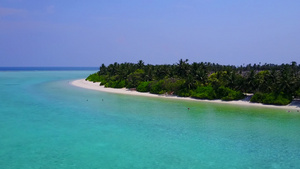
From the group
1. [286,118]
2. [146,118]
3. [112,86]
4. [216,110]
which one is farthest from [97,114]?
[112,86]

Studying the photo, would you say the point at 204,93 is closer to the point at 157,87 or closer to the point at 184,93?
the point at 184,93

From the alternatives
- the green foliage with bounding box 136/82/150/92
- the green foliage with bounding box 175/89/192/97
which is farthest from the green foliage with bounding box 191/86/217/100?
the green foliage with bounding box 136/82/150/92

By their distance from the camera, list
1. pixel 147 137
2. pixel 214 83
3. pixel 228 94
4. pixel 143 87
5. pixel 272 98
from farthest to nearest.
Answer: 1. pixel 143 87
2. pixel 214 83
3. pixel 228 94
4. pixel 272 98
5. pixel 147 137

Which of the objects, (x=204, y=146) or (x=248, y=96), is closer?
(x=204, y=146)

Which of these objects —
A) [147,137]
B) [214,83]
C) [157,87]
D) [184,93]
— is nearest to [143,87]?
[157,87]

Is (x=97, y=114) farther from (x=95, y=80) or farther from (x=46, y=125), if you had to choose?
(x=95, y=80)
